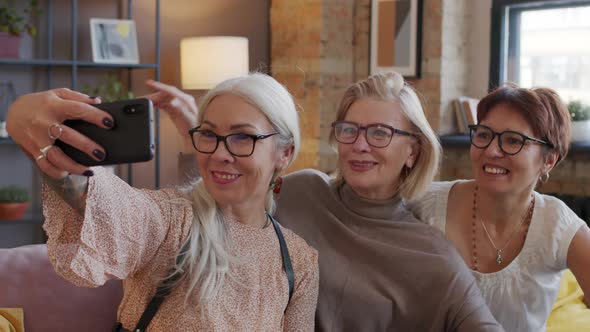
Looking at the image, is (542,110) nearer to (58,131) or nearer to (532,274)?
(532,274)

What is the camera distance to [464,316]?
6.17ft

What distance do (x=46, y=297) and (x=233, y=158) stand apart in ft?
2.41

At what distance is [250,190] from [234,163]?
86 mm

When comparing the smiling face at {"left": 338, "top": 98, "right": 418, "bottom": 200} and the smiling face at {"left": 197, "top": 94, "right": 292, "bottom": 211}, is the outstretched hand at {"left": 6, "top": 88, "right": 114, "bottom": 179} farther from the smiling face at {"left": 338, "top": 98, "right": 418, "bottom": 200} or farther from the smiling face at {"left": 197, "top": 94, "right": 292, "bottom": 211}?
the smiling face at {"left": 338, "top": 98, "right": 418, "bottom": 200}

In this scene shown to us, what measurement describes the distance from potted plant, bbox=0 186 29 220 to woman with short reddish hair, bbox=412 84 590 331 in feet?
9.27

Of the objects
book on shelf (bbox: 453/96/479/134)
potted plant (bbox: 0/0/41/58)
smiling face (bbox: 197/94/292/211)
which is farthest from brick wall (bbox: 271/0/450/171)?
smiling face (bbox: 197/94/292/211)

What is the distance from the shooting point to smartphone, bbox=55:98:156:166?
1176 millimetres

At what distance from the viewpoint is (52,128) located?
3.78 ft

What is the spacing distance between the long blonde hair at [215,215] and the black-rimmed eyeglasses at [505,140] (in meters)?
0.59

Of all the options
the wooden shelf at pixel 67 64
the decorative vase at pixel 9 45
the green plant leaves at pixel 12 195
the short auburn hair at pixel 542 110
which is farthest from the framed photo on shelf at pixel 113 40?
the short auburn hair at pixel 542 110

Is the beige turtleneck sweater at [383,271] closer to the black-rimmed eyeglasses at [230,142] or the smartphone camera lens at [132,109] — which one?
the black-rimmed eyeglasses at [230,142]

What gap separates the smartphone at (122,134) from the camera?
1176mm

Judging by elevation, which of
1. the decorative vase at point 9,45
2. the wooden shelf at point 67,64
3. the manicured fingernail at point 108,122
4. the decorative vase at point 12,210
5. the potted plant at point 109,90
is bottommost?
the decorative vase at point 12,210

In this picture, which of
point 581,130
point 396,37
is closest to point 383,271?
point 581,130
